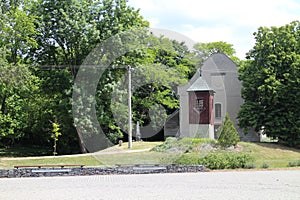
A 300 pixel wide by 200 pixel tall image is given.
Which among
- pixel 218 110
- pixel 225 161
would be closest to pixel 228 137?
pixel 225 161

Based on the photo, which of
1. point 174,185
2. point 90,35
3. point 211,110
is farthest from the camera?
point 90,35

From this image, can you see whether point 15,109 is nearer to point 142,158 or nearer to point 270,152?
point 142,158

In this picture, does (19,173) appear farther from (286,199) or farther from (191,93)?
(191,93)

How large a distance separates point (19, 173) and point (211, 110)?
13.9 m

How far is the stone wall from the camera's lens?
16.0 meters

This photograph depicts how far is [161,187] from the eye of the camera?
12148 mm

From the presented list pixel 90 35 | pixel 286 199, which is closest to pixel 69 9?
pixel 90 35

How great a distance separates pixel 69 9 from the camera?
A: 29.1 m

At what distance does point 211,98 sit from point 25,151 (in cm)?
1646

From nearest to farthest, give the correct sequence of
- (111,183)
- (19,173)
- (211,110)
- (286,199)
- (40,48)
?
(286,199) < (111,183) < (19,173) < (211,110) < (40,48)

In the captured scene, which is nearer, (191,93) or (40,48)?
(191,93)

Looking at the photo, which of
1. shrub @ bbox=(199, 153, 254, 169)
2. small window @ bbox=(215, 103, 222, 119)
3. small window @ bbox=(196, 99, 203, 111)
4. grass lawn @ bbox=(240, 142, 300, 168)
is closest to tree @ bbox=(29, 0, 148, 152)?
small window @ bbox=(196, 99, 203, 111)

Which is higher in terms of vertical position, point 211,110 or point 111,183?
point 211,110

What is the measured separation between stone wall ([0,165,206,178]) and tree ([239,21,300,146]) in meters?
13.9
